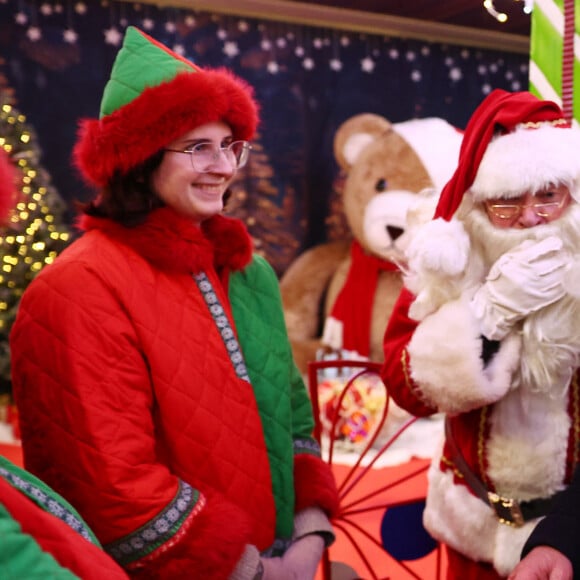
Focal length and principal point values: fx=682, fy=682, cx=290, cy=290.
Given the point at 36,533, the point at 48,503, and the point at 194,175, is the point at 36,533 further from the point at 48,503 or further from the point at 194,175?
the point at 194,175

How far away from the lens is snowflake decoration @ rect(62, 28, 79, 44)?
12.4 ft

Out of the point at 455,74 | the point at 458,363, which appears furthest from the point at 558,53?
the point at 455,74

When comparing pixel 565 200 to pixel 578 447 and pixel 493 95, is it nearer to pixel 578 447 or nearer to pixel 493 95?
pixel 493 95

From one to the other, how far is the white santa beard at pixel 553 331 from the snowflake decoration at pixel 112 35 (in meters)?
3.18

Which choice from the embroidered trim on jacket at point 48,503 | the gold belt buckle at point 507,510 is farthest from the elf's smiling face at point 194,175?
the gold belt buckle at point 507,510

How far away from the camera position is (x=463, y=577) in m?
1.50

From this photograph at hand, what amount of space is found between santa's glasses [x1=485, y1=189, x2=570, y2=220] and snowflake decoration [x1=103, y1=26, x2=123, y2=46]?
312 cm

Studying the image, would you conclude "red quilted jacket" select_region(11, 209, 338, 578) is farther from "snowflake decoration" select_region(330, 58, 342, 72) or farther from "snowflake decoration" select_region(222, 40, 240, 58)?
"snowflake decoration" select_region(330, 58, 342, 72)

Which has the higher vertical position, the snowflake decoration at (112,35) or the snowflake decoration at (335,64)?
the snowflake decoration at (112,35)

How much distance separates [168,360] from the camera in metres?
1.24

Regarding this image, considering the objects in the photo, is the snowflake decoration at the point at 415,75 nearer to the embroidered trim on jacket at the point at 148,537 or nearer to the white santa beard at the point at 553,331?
the white santa beard at the point at 553,331

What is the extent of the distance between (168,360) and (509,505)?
0.73 meters

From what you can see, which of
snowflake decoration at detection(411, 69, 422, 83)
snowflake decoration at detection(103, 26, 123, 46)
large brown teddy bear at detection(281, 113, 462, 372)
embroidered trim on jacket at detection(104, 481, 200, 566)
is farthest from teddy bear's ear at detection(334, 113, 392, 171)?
embroidered trim on jacket at detection(104, 481, 200, 566)

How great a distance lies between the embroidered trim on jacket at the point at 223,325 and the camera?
135 centimetres
